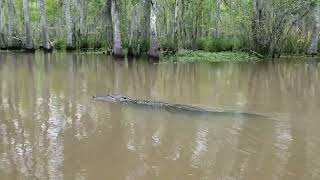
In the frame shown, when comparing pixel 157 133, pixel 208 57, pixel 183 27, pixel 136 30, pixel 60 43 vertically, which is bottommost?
pixel 157 133

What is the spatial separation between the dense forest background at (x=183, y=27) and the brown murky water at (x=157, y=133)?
1034cm

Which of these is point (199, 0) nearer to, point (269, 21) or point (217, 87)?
point (269, 21)

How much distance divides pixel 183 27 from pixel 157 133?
23239mm

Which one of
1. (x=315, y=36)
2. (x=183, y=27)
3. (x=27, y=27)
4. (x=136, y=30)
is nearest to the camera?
(x=315, y=36)

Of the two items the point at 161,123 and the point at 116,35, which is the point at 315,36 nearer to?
the point at 116,35

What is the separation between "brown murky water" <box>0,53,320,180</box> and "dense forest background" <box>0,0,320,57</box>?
10.3m

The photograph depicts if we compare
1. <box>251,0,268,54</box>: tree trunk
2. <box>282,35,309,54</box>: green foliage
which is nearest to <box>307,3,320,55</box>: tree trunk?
<box>282,35,309,54</box>: green foliage

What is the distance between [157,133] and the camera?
285 inches

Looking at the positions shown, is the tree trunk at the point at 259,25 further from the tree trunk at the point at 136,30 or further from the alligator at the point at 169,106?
the alligator at the point at 169,106

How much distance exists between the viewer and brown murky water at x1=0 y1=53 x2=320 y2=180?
18.0ft

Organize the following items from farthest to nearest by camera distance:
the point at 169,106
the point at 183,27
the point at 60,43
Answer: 1. the point at 60,43
2. the point at 183,27
3. the point at 169,106

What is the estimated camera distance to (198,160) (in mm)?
5812

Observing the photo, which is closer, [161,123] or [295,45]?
[161,123]

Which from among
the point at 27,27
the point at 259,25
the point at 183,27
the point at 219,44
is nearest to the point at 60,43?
the point at 27,27
